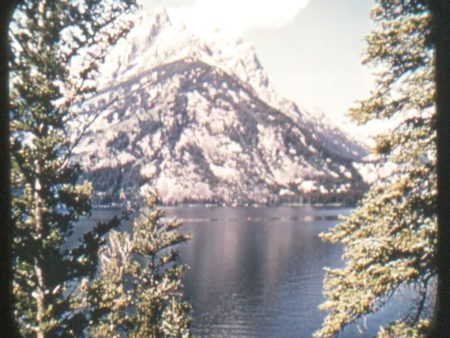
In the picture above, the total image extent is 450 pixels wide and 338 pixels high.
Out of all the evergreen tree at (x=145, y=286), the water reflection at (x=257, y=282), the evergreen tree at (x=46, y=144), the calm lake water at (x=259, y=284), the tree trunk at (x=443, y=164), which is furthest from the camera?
the water reflection at (x=257, y=282)

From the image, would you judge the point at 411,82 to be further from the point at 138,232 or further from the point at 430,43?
the point at 138,232

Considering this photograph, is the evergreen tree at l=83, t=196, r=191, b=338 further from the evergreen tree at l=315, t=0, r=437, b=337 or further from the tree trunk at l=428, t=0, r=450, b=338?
the tree trunk at l=428, t=0, r=450, b=338

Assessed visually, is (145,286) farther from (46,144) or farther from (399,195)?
(399,195)

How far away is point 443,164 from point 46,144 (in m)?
8.30

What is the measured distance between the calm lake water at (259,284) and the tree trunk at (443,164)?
651 inches

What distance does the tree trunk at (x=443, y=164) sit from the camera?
517 centimetres

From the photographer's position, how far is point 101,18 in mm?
10797

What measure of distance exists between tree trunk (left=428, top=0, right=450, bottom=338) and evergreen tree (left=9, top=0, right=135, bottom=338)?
7771 millimetres

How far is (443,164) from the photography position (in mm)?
5887

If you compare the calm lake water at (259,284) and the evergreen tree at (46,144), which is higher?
the evergreen tree at (46,144)

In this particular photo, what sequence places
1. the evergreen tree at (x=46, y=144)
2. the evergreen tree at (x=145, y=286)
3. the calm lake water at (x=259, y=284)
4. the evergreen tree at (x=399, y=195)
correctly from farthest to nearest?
the calm lake water at (x=259, y=284) → the evergreen tree at (x=145, y=286) → the evergreen tree at (x=46, y=144) → the evergreen tree at (x=399, y=195)

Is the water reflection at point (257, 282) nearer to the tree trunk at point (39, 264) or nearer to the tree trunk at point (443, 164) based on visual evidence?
the tree trunk at point (39, 264)

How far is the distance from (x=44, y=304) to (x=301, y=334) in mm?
40467

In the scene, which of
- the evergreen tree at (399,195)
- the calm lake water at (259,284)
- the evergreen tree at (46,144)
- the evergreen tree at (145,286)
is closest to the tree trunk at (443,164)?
the evergreen tree at (399,195)
